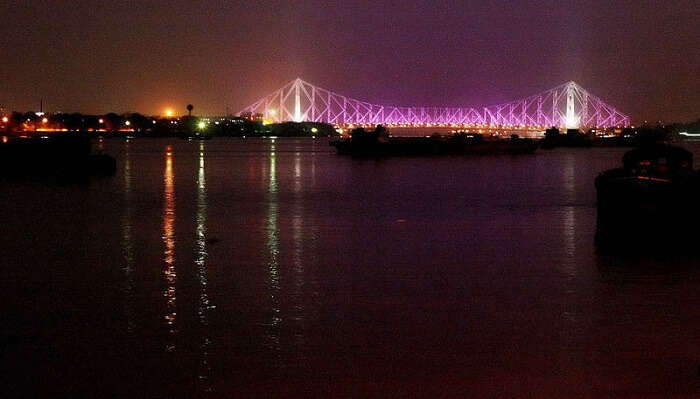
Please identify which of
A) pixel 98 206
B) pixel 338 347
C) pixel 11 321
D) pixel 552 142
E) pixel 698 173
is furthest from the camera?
pixel 552 142

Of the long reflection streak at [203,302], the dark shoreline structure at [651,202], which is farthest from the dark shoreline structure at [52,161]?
the dark shoreline structure at [651,202]

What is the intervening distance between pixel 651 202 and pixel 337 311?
22.4 feet

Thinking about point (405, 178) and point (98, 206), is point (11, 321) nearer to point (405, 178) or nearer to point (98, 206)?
point (98, 206)

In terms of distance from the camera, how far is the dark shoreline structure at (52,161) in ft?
80.4

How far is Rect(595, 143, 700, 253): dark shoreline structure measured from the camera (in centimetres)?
1045

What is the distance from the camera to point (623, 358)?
4742 millimetres

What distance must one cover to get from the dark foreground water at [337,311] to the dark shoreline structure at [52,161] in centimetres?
1280

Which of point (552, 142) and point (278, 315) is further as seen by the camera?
point (552, 142)

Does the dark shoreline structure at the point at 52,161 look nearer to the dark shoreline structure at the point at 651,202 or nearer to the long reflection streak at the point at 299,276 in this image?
the long reflection streak at the point at 299,276

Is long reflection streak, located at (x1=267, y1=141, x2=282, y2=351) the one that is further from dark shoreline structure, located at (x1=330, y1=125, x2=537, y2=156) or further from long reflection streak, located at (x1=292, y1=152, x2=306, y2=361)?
dark shoreline structure, located at (x1=330, y1=125, x2=537, y2=156)

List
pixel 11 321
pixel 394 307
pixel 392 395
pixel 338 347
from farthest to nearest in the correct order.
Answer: pixel 394 307 → pixel 11 321 → pixel 338 347 → pixel 392 395

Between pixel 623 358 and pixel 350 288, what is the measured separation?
256cm

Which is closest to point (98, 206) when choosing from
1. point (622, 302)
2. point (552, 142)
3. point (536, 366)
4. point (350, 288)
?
point (350, 288)

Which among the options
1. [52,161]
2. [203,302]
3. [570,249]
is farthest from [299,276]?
[52,161]
